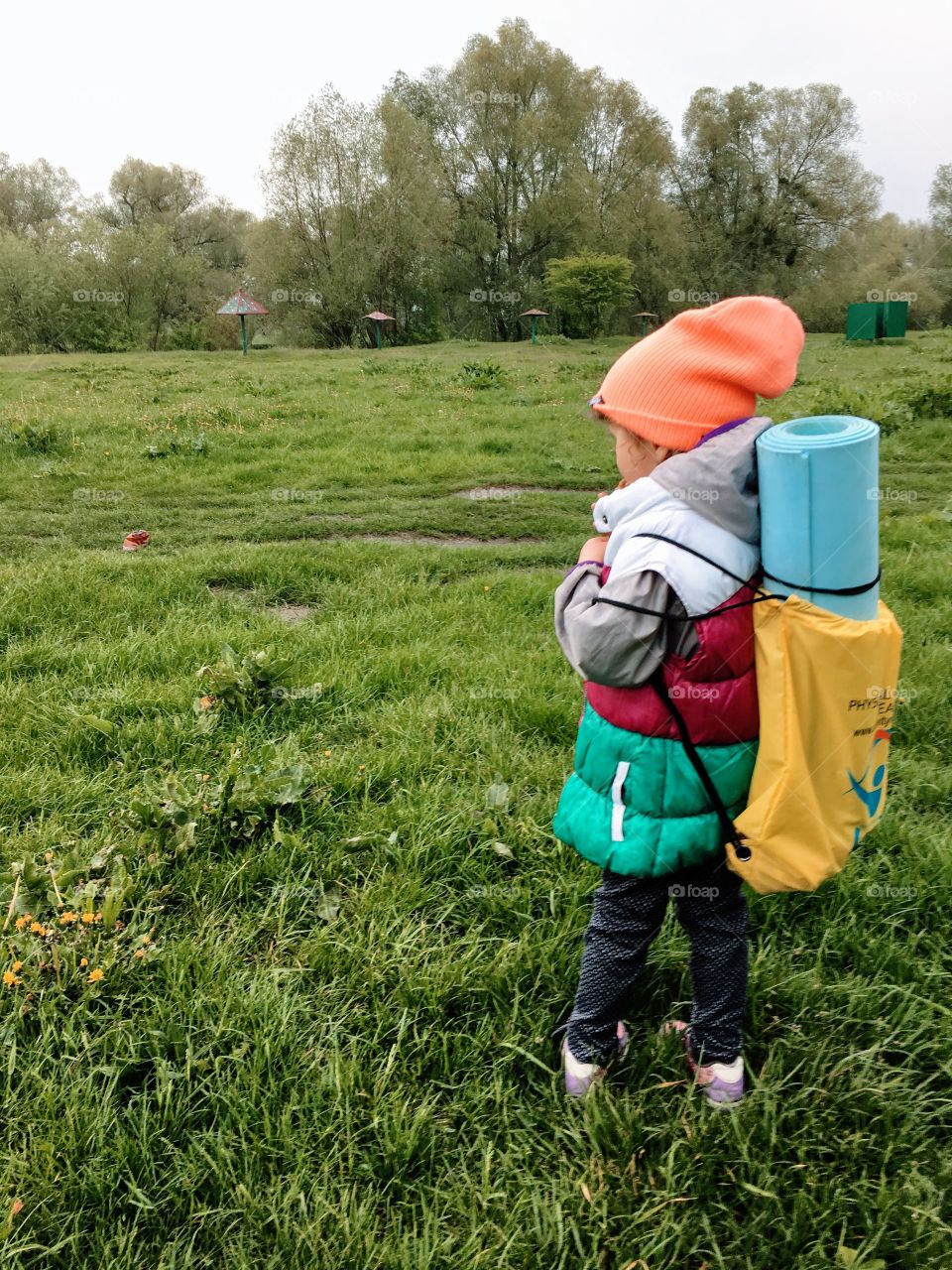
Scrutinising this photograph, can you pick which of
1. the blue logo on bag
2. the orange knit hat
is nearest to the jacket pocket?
the blue logo on bag

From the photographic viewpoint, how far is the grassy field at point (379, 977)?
1806mm

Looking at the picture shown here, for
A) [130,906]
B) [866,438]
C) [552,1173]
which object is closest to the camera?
[866,438]

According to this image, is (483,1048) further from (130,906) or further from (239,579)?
(239,579)

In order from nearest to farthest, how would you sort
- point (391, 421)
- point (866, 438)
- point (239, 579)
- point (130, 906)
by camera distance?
point (866, 438)
point (130, 906)
point (239, 579)
point (391, 421)

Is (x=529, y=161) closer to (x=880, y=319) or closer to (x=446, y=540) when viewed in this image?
(x=880, y=319)

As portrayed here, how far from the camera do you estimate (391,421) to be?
37.9 ft

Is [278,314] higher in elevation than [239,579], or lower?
higher

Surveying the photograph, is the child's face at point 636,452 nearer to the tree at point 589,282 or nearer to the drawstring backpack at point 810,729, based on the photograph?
the drawstring backpack at point 810,729

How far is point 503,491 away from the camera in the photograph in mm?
8742

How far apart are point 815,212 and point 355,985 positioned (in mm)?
47634

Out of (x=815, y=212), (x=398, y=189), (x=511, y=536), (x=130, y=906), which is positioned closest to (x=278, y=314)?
(x=398, y=189)

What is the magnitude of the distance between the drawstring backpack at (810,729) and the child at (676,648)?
0.13 ft

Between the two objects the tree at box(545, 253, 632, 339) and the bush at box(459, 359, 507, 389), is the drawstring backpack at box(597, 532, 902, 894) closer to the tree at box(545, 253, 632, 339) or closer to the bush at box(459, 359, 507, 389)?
the bush at box(459, 359, 507, 389)

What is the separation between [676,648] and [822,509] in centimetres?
41
